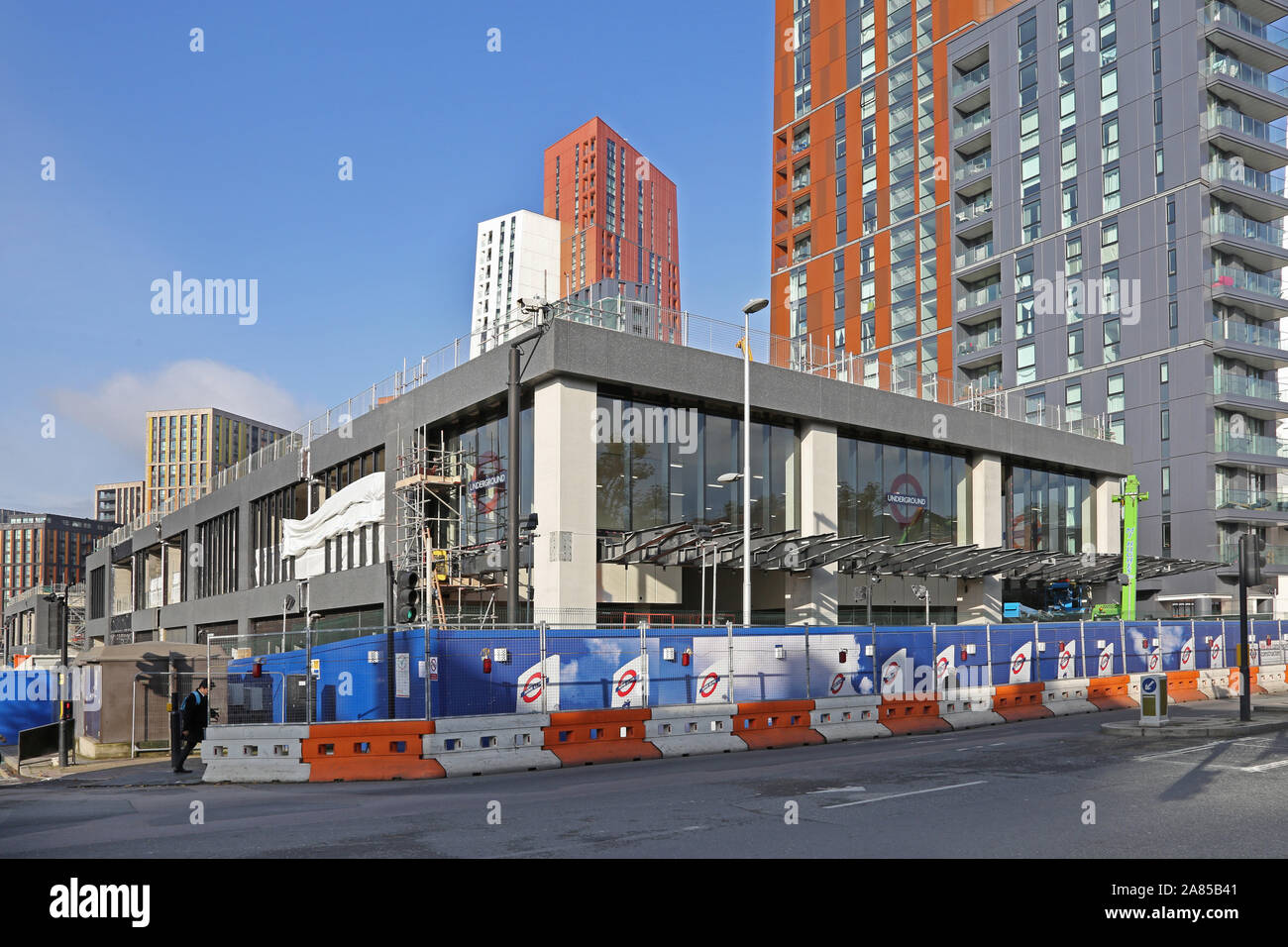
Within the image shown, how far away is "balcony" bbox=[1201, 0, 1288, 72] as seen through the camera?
199 feet

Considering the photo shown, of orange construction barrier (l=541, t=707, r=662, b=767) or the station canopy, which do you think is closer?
orange construction barrier (l=541, t=707, r=662, b=767)

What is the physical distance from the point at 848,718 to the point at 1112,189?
54.4 meters

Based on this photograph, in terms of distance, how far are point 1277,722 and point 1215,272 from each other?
47.7m

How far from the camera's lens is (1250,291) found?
61625mm

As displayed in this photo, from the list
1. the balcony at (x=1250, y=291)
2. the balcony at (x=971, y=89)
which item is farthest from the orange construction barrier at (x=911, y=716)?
the balcony at (x=971, y=89)

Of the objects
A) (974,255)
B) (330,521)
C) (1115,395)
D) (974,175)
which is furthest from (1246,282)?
(330,521)

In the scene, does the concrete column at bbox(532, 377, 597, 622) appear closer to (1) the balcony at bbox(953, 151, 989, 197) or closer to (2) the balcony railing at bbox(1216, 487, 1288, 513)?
(2) the balcony railing at bbox(1216, 487, 1288, 513)

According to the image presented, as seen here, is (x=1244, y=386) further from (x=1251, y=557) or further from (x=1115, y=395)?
(x=1251, y=557)

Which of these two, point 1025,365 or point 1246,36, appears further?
point 1025,365

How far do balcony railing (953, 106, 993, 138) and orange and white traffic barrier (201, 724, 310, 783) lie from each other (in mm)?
70943

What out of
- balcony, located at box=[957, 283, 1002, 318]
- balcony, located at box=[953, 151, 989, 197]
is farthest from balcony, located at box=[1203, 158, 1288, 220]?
balcony, located at box=[953, 151, 989, 197]

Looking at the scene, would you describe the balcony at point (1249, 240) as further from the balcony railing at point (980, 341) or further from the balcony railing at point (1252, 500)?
the balcony railing at point (980, 341)

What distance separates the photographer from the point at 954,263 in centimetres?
7650

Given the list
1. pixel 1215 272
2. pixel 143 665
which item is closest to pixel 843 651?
pixel 143 665
